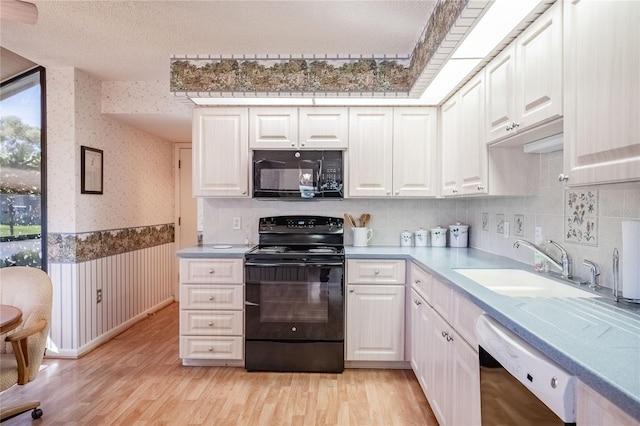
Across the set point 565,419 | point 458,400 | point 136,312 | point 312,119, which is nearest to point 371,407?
point 458,400

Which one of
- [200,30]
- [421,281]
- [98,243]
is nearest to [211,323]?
[98,243]

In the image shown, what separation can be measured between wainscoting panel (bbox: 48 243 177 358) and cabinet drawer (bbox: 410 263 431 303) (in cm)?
275

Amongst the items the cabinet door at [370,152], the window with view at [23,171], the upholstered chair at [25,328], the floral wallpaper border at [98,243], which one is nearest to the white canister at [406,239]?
the cabinet door at [370,152]

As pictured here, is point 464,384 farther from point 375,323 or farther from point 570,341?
point 375,323

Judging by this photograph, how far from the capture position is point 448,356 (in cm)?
188

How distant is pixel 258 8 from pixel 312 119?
3.50 ft

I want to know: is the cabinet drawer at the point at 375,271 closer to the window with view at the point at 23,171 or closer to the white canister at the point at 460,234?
the white canister at the point at 460,234

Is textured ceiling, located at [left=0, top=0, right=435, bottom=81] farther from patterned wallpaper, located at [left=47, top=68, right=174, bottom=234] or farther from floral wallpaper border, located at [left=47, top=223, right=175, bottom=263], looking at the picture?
floral wallpaper border, located at [left=47, top=223, right=175, bottom=263]

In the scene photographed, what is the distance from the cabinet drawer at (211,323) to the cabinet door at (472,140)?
1924 mm

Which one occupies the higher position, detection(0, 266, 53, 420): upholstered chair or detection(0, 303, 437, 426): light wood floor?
detection(0, 266, 53, 420): upholstered chair

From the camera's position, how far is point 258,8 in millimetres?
Result: 2207

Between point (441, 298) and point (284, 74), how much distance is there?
1.99 m

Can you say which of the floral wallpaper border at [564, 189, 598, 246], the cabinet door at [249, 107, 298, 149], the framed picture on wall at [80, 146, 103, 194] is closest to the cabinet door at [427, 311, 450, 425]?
the floral wallpaper border at [564, 189, 598, 246]

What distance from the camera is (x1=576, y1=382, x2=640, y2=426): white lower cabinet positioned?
0.76 m
